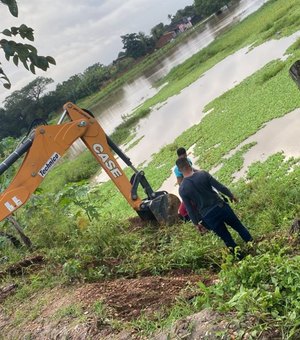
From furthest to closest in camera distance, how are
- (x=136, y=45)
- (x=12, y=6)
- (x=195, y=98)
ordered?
(x=136, y=45) < (x=195, y=98) < (x=12, y=6)

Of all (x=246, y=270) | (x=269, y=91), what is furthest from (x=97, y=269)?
(x=269, y=91)

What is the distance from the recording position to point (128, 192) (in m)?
8.84

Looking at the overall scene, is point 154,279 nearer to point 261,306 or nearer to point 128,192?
point 261,306

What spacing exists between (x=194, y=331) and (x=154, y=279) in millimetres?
2198

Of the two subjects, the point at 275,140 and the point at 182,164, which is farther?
the point at 275,140

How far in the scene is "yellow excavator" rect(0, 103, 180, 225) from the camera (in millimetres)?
7048

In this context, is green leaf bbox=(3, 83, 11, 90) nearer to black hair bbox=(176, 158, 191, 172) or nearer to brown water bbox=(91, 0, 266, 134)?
black hair bbox=(176, 158, 191, 172)

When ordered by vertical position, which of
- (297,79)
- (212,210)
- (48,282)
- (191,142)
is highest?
(297,79)

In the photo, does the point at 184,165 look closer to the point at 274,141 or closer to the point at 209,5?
the point at 274,141

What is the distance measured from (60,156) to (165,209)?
2.22m

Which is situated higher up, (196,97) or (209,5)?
(209,5)

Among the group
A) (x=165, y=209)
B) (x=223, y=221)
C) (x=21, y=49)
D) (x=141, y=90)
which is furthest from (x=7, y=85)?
(x=141, y=90)

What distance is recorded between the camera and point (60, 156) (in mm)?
7695

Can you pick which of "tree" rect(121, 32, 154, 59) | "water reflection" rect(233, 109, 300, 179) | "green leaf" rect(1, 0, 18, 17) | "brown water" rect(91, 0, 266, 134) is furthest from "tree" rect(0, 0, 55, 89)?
"tree" rect(121, 32, 154, 59)
